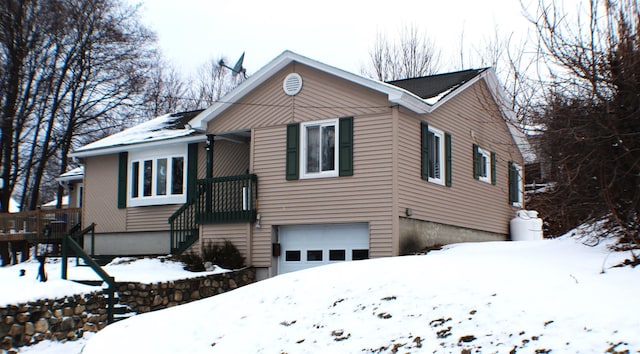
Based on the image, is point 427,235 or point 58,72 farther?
point 58,72

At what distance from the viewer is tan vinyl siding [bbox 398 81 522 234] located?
50.2ft

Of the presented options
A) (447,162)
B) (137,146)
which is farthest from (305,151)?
(137,146)

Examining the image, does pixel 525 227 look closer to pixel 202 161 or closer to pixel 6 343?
pixel 202 161

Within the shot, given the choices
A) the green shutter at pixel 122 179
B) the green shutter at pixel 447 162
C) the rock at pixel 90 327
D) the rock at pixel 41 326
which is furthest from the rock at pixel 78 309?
the green shutter at pixel 447 162

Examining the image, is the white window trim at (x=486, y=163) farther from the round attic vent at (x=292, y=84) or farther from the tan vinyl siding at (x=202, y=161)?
the tan vinyl siding at (x=202, y=161)

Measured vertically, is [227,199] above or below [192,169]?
below

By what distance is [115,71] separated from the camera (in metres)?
29.0

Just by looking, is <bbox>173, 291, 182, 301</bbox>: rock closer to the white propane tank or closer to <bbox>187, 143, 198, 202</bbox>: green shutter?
<bbox>187, 143, 198, 202</bbox>: green shutter

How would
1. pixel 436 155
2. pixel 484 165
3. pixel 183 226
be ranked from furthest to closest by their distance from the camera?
pixel 484 165
pixel 183 226
pixel 436 155

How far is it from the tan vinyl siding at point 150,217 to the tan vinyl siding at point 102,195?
31cm

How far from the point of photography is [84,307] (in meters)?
14.2

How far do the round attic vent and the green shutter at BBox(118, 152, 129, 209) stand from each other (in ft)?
22.5

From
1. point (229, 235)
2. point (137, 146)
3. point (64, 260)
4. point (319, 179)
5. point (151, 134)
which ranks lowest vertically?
point (64, 260)

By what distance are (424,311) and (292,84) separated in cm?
911
